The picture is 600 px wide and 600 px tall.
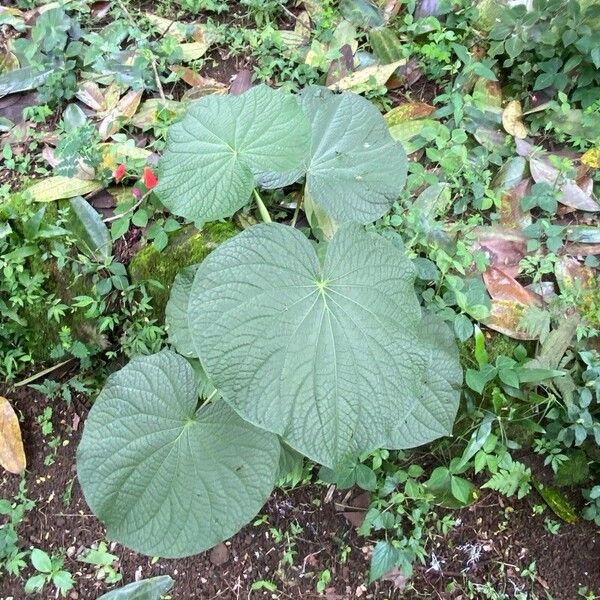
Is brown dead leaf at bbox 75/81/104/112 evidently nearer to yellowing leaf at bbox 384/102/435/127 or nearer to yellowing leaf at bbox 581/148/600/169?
yellowing leaf at bbox 384/102/435/127

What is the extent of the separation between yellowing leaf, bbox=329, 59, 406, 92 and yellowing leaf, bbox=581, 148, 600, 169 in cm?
67

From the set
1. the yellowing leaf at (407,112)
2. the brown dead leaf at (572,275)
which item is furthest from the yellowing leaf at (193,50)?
the brown dead leaf at (572,275)

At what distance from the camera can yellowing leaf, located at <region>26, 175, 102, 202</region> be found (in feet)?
6.36

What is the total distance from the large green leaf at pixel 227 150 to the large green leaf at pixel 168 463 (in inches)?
14.5

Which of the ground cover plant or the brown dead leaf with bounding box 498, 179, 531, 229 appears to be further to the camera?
the brown dead leaf with bounding box 498, 179, 531, 229

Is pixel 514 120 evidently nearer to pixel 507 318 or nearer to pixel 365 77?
pixel 365 77

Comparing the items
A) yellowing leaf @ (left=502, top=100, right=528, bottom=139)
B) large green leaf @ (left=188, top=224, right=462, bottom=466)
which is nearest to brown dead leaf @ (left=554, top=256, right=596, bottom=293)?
yellowing leaf @ (left=502, top=100, right=528, bottom=139)

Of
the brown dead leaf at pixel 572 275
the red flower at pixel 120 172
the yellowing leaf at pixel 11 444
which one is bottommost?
the yellowing leaf at pixel 11 444

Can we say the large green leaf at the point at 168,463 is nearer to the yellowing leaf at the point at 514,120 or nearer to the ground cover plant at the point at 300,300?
the ground cover plant at the point at 300,300

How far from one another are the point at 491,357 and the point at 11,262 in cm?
143

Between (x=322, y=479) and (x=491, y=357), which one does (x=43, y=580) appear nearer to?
(x=322, y=479)

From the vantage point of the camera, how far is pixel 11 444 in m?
1.92

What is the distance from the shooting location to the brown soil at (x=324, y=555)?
1.82 metres

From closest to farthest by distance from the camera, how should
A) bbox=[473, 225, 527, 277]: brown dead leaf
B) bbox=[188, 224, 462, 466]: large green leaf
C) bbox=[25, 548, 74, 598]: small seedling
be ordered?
bbox=[188, 224, 462, 466]: large green leaf → bbox=[25, 548, 74, 598]: small seedling → bbox=[473, 225, 527, 277]: brown dead leaf
